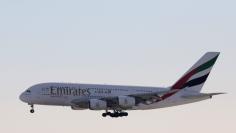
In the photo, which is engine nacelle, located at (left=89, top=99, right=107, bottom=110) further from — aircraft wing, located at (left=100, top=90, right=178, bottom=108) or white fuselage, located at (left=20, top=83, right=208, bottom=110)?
white fuselage, located at (left=20, top=83, right=208, bottom=110)

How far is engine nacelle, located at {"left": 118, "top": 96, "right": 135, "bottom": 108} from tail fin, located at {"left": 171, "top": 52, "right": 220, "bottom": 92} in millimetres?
9922

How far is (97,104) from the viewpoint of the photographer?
85.5 m

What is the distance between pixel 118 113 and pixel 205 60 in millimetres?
18712

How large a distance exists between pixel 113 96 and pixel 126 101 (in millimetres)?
2549

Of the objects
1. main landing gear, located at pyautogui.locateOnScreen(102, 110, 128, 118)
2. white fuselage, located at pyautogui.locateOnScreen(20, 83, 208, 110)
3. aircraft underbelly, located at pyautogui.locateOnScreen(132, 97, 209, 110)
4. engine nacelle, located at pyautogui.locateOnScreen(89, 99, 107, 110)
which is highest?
white fuselage, located at pyautogui.locateOnScreen(20, 83, 208, 110)

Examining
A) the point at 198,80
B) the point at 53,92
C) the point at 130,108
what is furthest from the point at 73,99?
the point at 198,80

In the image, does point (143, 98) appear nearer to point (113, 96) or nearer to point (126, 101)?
point (126, 101)

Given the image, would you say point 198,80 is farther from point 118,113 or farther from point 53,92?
point 53,92

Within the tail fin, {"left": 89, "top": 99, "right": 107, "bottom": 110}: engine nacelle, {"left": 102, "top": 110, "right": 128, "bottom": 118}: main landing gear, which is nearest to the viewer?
{"left": 89, "top": 99, "right": 107, "bottom": 110}: engine nacelle

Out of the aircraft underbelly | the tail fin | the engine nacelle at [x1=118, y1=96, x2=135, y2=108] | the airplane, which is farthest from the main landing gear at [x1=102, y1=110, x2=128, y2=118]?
the tail fin

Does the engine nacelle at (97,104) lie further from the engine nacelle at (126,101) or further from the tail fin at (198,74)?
the tail fin at (198,74)

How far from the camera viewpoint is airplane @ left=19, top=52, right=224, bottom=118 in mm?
85375

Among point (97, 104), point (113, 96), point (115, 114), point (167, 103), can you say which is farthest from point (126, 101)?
point (167, 103)

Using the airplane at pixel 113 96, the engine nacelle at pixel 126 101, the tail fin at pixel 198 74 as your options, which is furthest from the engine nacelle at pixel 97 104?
the tail fin at pixel 198 74
